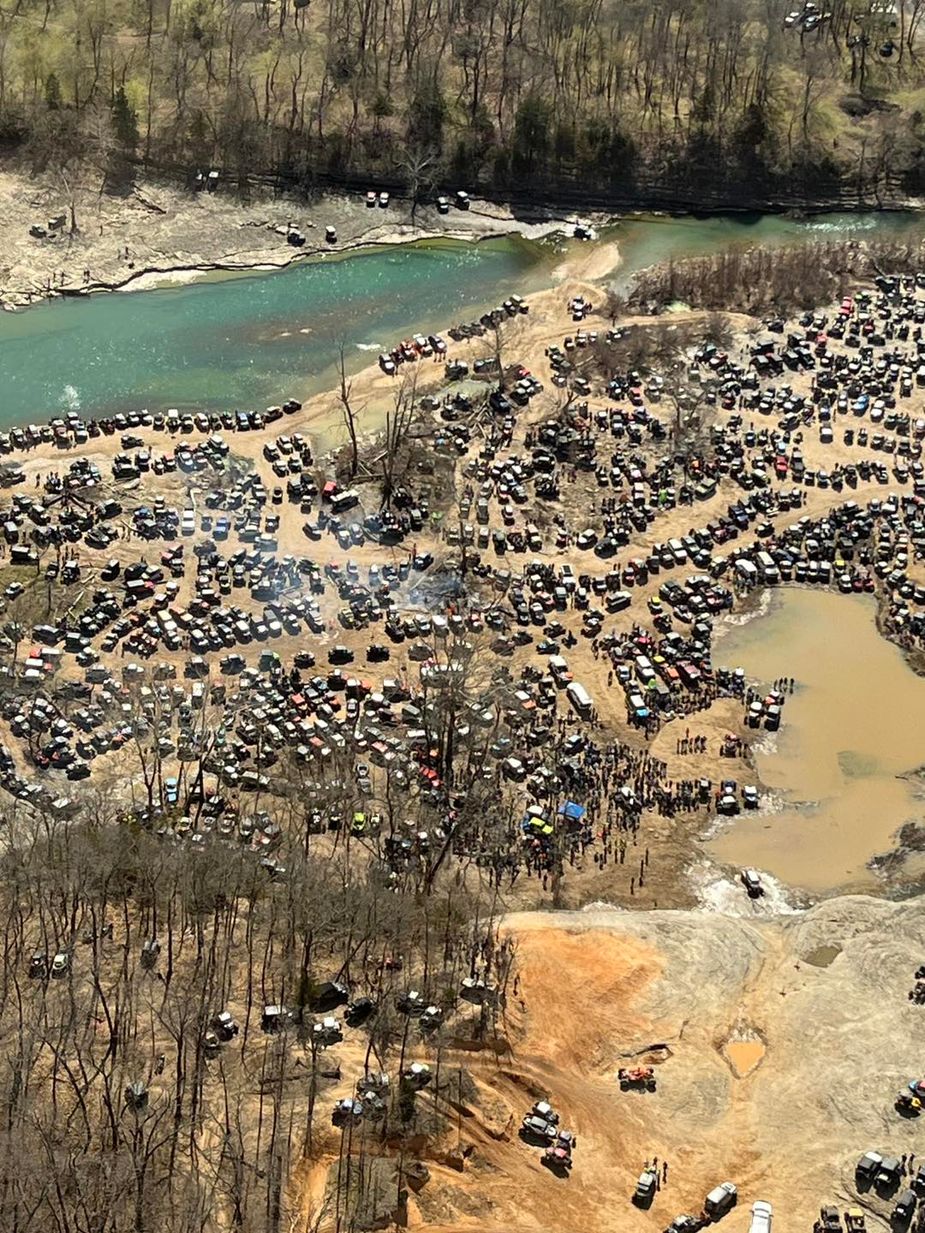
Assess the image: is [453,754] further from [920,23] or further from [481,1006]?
[920,23]

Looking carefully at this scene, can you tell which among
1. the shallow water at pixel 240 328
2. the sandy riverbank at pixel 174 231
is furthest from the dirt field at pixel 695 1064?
the sandy riverbank at pixel 174 231

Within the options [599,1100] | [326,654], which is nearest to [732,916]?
[599,1100]

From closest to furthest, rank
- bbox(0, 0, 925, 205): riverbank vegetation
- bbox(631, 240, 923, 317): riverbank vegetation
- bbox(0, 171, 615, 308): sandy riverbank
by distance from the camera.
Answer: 1. bbox(631, 240, 923, 317): riverbank vegetation
2. bbox(0, 171, 615, 308): sandy riverbank
3. bbox(0, 0, 925, 205): riverbank vegetation

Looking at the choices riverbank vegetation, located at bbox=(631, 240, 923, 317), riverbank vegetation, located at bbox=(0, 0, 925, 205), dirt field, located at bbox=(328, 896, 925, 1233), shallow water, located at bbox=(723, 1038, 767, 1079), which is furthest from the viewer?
riverbank vegetation, located at bbox=(0, 0, 925, 205)

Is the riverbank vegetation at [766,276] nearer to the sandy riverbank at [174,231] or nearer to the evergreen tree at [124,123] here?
the sandy riverbank at [174,231]

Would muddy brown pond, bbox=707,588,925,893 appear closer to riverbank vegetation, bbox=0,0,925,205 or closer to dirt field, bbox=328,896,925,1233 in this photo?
dirt field, bbox=328,896,925,1233

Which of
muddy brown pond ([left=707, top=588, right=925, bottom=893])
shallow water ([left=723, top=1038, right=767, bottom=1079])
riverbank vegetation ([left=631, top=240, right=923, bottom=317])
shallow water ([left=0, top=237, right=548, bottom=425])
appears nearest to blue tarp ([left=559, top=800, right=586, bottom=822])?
muddy brown pond ([left=707, top=588, right=925, bottom=893])
